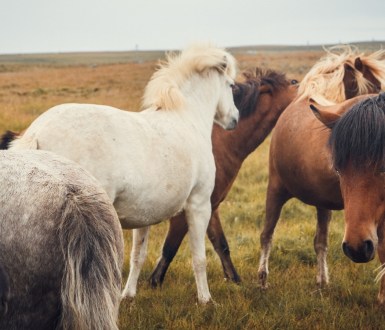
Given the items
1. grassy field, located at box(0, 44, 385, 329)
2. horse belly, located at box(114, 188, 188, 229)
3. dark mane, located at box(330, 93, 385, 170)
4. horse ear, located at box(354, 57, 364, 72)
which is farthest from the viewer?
horse ear, located at box(354, 57, 364, 72)

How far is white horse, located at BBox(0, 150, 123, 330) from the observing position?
2.16 metres

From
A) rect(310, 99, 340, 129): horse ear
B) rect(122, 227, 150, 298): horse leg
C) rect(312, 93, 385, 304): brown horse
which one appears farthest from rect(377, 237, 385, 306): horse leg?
rect(122, 227, 150, 298): horse leg

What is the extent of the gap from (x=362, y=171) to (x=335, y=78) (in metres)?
2.48

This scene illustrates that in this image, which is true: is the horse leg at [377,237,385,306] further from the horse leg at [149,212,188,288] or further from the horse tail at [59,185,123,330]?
the horse tail at [59,185,123,330]

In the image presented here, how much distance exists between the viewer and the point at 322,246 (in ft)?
19.5

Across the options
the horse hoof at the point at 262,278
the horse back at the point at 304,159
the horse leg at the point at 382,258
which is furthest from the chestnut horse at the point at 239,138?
the horse leg at the point at 382,258

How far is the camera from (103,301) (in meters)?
2.30

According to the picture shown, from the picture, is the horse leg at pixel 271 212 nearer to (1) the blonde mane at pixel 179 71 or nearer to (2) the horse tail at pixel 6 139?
(1) the blonde mane at pixel 179 71

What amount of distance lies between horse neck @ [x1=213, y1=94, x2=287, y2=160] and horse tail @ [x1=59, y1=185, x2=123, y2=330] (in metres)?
3.89

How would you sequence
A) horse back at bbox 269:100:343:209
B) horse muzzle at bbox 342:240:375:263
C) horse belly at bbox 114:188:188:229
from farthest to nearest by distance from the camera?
horse back at bbox 269:100:343:209 → horse belly at bbox 114:188:188:229 → horse muzzle at bbox 342:240:375:263

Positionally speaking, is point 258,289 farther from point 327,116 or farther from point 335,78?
point 335,78

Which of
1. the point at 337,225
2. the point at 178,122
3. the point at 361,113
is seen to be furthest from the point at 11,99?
the point at 361,113

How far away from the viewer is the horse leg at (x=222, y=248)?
5.70 meters

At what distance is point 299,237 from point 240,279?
64.6 inches
